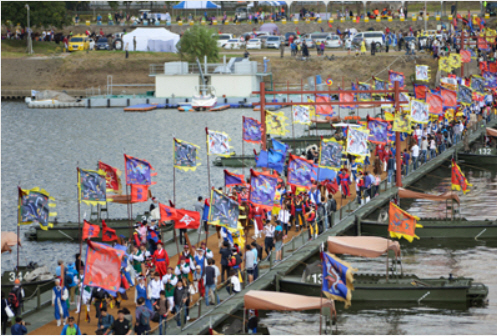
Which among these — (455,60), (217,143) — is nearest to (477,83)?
(455,60)

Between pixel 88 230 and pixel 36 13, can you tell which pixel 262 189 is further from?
pixel 36 13

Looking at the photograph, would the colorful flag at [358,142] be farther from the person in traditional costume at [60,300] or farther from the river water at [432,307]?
the person in traditional costume at [60,300]

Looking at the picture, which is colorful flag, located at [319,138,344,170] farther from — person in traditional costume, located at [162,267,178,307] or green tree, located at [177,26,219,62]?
green tree, located at [177,26,219,62]

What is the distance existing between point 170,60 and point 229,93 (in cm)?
1074

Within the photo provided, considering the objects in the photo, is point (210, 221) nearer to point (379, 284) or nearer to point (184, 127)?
point (379, 284)

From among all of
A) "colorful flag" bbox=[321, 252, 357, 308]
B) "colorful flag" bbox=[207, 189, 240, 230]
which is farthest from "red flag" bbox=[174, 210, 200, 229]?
"colorful flag" bbox=[321, 252, 357, 308]

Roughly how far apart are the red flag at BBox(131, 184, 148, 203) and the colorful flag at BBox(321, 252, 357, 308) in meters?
12.9

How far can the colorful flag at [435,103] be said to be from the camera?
4917 cm

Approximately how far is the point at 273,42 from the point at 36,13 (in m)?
28.5

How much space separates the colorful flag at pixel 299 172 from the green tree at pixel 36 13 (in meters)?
74.9

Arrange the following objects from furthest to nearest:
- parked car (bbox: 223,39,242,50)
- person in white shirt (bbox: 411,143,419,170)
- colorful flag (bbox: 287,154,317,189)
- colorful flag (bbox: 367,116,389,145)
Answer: parked car (bbox: 223,39,242,50)
person in white shirt (bbox: 411,143,419,170)
colorful flag (bbox: 367,116,389,145)
colorful flag (bbox: 287,154,317,189)

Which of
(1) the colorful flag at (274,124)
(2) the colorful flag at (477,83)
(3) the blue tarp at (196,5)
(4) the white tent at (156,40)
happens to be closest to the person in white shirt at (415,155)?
(1) the colorful flag at (274,124)

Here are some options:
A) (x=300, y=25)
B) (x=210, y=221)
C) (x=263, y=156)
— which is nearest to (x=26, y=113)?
(x=300, y=25)

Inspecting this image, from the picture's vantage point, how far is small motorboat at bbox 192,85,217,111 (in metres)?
88.7
